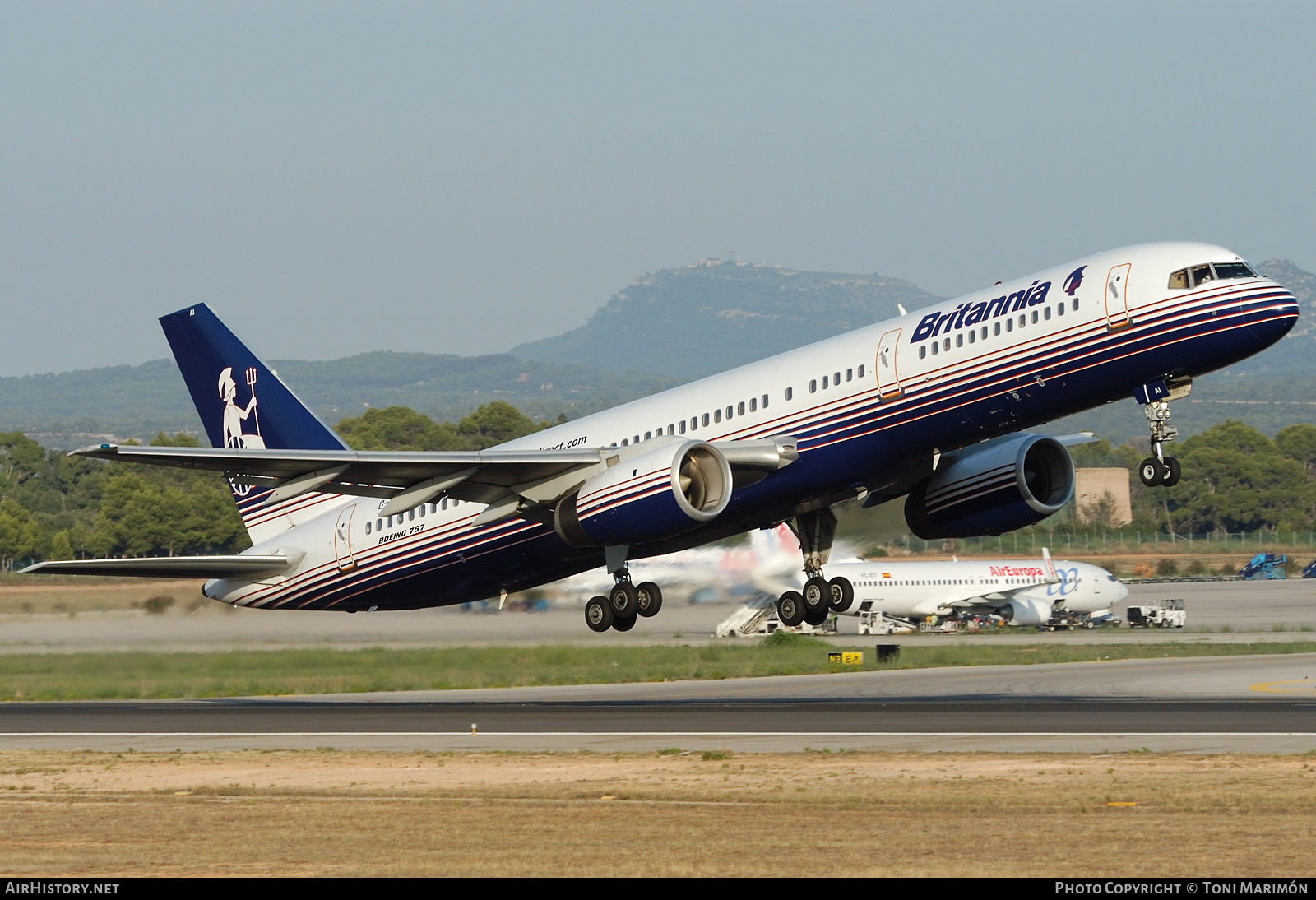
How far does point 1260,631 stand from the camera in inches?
3142

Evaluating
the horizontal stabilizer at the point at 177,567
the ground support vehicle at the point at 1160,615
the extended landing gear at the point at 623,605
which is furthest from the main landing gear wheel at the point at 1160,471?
the ground support vehicle at the point at 1160,615

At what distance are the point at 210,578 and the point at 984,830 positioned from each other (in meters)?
27.4

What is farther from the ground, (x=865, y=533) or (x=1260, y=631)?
(x=865, y=533)

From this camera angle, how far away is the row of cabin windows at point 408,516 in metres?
38.4

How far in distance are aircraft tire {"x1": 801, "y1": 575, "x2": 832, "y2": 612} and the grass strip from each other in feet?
45.8

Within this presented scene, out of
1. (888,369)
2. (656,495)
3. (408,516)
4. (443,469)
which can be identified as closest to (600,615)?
(656,495)

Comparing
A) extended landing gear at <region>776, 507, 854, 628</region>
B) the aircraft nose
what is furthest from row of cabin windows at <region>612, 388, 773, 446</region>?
the aircraft nose

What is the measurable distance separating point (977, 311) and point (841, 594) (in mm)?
9525

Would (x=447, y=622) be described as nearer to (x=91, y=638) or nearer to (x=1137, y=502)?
(x=91, y=638)

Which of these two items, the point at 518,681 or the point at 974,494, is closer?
the point at 974,494

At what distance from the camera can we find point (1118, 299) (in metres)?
29.7

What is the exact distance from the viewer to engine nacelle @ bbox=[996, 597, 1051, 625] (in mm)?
83750

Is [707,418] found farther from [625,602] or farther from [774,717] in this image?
[774,717]

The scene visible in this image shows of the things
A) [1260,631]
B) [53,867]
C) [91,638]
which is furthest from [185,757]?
[1260,631]
